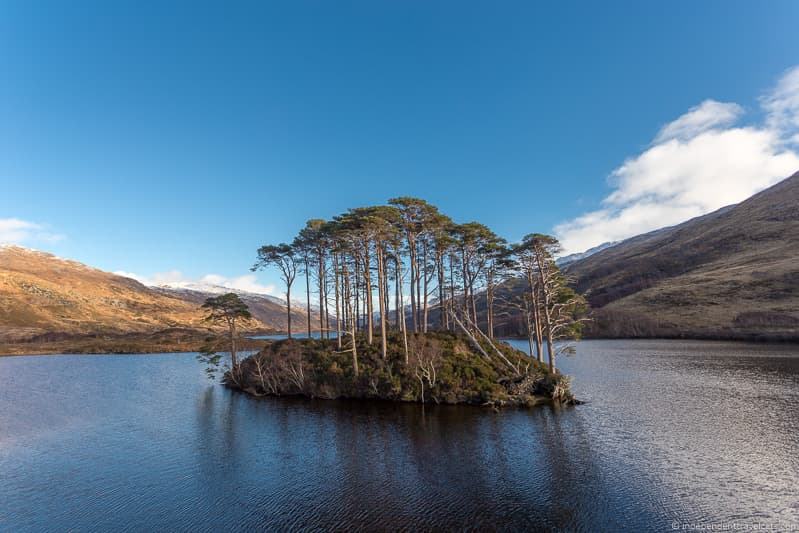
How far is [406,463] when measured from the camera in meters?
23.9

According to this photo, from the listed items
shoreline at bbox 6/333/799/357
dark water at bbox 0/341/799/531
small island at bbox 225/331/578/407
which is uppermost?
shoreline at bbox 6/333/799/357

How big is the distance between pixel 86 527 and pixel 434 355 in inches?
1261

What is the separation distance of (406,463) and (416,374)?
57.2 feet

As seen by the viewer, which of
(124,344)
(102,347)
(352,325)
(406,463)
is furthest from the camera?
(124,344)

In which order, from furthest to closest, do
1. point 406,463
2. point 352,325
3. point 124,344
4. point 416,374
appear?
point 124,344, point 352,325, point 416,374, point 406,463

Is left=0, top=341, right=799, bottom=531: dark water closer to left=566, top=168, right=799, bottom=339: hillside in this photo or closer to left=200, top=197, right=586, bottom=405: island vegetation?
left=200, top=197, right=586, bottom=405: island vegetation

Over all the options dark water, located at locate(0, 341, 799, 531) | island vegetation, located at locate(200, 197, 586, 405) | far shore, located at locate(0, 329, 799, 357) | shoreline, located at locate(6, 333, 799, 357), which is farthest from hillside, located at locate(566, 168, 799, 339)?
island vegetation, located at locate(200, 197, 586, 405)

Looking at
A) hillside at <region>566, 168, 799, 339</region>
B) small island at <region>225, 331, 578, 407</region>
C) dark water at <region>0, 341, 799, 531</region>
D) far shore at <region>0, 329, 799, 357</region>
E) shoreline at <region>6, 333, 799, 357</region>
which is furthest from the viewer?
shoreline at <region>6, 333, 799, 357</region>

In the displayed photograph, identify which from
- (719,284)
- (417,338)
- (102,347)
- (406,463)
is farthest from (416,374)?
(719,284)

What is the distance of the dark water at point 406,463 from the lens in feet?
57.7

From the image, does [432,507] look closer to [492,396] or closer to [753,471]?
[753,471]

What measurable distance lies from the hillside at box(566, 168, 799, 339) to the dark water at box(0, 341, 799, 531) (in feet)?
259

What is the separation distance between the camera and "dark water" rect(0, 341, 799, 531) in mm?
17578

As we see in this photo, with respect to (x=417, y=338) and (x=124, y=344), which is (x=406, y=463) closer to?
(x=417, y=338)
